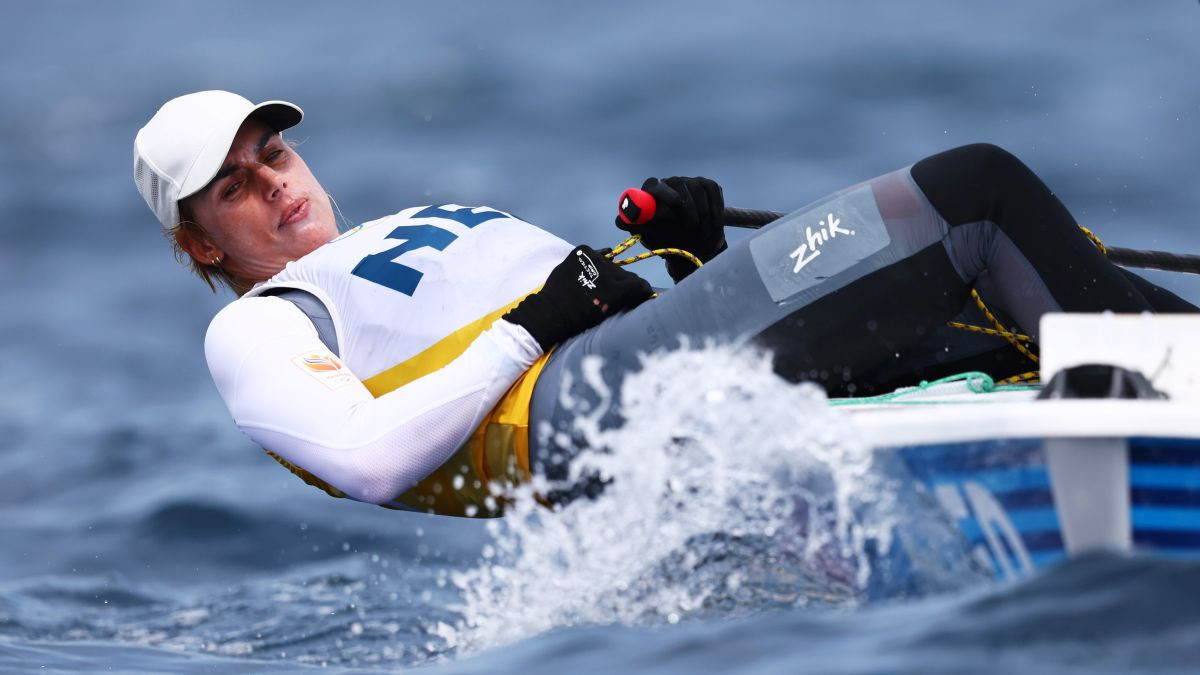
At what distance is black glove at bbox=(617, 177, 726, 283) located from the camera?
3.14 m

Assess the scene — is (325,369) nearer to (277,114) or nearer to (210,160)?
(210,160)

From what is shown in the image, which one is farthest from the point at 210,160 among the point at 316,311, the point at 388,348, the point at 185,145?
the point at 388,348

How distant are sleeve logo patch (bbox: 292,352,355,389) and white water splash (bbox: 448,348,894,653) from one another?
1.32 feet

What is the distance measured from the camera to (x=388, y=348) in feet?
9.61

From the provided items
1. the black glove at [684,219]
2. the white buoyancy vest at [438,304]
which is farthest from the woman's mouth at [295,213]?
the black glove at [684,219]

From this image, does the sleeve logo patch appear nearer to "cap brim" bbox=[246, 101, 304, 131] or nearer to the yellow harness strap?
the yellow harness strap

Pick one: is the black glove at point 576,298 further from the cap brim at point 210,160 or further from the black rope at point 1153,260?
the cap brim at point 210,160

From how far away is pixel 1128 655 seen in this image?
1.83 metres

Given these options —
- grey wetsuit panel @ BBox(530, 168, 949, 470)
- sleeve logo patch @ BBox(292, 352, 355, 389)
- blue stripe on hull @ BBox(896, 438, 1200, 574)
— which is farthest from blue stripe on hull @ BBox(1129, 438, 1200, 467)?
sleeve logo patch @ BBox(292, 352, 355, 389)

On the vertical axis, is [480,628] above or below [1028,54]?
below

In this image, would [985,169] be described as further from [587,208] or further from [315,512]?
[587,208]

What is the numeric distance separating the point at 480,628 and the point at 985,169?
4.18 feet

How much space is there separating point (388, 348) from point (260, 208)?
0.66m

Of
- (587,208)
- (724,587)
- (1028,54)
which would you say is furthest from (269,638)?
(1028,54)
